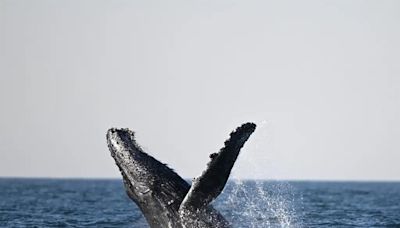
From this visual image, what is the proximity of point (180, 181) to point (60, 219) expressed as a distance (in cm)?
1037

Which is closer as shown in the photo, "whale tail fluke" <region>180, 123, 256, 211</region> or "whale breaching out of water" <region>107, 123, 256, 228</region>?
"whale tail fluke" <region>180, 123, 256, 211</region>

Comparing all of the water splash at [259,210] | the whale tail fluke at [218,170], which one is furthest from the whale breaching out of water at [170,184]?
the water splash at [259,210]

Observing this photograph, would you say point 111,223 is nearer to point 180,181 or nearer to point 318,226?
point 318,226

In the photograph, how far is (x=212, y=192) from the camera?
1140cm

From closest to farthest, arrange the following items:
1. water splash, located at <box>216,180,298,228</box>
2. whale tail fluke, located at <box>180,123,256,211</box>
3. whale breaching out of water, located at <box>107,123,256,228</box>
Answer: whale tail fluke, located at <box>180,123,256,211</box> → whale breaching out of water, located at <box>107,123,256,228</box> → water splash, located at <box>216,180,298,228</box>

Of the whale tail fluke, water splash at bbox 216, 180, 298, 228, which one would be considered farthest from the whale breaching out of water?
water splash at bbox 216, 180, 298, 228

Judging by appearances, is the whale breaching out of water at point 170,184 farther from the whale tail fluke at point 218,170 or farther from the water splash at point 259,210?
the water splash at point 259,210

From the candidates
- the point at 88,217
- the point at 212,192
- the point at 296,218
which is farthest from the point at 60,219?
the point at 212,192

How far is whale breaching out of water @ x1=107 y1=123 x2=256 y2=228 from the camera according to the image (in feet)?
36.3

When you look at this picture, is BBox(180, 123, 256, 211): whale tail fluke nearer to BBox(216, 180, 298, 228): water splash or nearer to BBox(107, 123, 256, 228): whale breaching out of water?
BBox(107, 123, 256, 228): whale breaching out of water

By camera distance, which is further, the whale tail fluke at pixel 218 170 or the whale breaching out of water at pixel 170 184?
the whale breaching out of water at pixel 170 184

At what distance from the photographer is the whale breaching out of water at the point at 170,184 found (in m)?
11.1

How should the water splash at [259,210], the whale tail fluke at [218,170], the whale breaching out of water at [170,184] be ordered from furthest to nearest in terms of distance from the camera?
the water splash at [259,210] < the whale breaching out of water at [170,184] < the whale tail fluke at [218,170]

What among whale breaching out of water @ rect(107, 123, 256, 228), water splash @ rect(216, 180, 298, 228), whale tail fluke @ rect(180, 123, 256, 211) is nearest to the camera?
whale tail fluke @ rect(180, 123, 256, 211)
